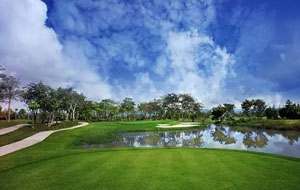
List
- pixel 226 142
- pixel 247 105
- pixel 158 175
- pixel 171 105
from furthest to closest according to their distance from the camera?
pixel 171 105, pixel 247 105, pixel 226 142, pixel 158 175

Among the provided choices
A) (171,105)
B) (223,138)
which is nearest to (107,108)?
(171,105)

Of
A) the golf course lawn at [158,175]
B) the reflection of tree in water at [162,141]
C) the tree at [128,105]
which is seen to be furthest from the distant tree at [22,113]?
the golf course lawn at [158,175]

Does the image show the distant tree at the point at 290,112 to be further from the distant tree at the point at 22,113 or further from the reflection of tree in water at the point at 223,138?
the distant tree at the point at 22,113

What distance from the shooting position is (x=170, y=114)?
69.5 m

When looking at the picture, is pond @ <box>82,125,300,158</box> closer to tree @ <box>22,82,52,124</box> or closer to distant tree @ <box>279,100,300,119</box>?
tree @ <box>22,82,52,124</box>

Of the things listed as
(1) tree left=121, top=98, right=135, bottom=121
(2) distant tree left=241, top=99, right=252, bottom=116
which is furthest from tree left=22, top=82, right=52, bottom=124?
(2) distant tree left=241, top=99, right=252, bottom=116

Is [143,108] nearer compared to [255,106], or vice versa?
[255,106]

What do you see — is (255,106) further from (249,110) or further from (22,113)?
(22,113)

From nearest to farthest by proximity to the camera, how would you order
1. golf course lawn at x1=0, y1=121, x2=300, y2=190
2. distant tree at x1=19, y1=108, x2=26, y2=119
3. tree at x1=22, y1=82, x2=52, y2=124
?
golf course lawn at x1=0, y1=121, x2=300, y2=190 → tree at x1=22, y1=82, x2=52, y2=124 → distant tree at x1=19, y1=108, x2=26, y2=119

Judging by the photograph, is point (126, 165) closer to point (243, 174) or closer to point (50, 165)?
point (50, 165)

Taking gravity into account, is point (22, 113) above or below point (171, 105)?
below

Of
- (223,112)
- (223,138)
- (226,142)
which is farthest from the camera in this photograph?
(223,112)

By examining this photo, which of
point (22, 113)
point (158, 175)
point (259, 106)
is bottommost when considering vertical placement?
point (158, 175)

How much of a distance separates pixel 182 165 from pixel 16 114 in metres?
65.7
